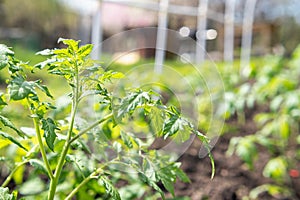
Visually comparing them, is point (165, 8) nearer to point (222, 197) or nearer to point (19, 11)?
point (222, 197)

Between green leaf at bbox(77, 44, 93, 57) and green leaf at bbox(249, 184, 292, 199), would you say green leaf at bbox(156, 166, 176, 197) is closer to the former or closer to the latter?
green leaf at bbox(77, 44, 93, 57)

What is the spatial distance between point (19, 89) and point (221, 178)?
1.88 meters

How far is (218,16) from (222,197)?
19.8ft

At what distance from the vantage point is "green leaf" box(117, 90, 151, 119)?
3.10ft

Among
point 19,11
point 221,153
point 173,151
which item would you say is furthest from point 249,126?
point 19,11

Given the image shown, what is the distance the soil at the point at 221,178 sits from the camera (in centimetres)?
230

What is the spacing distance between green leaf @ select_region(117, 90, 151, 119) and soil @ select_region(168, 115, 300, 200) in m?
1.23

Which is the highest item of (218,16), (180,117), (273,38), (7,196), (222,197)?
(273,38)

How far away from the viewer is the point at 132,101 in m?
0.95

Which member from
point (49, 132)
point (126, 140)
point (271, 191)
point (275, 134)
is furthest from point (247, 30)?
point (49, 132)

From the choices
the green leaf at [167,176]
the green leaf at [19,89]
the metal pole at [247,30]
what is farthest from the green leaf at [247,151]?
the metal pole at [247,30]

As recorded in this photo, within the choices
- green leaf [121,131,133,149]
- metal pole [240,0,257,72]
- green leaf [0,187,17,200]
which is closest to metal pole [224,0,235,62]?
metal pole [240,0,257,72]

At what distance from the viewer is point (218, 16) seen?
792 centimetres

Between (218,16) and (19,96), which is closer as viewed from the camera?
(19,96)
